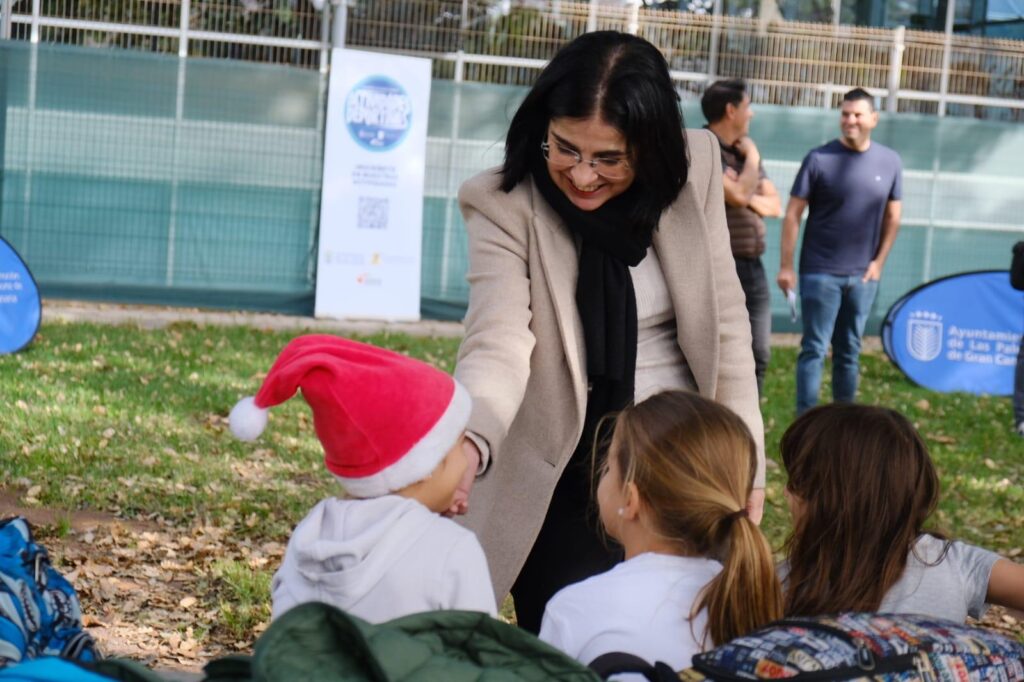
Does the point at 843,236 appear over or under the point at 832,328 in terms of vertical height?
over

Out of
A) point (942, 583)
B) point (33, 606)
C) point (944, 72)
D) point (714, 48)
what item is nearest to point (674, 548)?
point (942, 583)

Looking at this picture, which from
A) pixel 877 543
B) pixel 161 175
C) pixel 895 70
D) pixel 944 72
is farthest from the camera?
pixel 944 72

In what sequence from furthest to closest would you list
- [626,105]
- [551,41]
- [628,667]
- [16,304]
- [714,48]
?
[714,48]
[551,41]
[16,304]
[626,105]
[628,667]

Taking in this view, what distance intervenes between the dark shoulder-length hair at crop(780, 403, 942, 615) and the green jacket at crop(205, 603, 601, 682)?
82 centimetres

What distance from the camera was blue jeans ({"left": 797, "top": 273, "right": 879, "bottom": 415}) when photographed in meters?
8.70

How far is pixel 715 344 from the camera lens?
3.27m

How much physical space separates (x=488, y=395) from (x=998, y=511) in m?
4.97

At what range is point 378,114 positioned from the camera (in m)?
13.3

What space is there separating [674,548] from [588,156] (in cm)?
88

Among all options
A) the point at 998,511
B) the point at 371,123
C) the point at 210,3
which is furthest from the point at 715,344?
the point at 210,3

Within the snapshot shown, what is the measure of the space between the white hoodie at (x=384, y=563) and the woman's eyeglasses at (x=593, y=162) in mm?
898

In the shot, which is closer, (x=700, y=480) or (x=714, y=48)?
(x=700, y=480)

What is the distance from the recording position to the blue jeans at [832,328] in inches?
343

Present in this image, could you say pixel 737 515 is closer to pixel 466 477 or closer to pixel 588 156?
pixel 466 477
